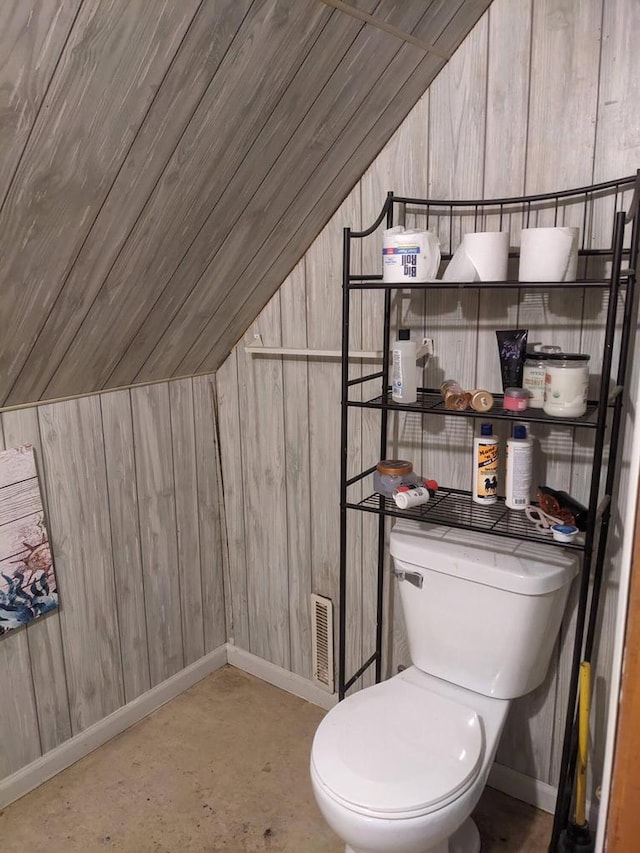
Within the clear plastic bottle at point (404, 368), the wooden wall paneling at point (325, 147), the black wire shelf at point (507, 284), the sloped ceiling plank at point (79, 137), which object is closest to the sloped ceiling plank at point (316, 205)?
the wooden wall paneling at point (325, 147)

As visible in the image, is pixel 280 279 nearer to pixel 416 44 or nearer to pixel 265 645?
pixel 416 44

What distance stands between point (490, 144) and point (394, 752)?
1469 mm

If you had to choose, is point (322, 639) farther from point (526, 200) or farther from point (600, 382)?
point (526, 200)

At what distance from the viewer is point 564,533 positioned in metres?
1.47

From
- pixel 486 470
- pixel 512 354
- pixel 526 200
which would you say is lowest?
pixel 486 470

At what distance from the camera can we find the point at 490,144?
1688mm

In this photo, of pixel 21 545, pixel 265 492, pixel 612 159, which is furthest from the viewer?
pixel 265 492

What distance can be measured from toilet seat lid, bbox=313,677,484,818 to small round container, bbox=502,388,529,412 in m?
0.75

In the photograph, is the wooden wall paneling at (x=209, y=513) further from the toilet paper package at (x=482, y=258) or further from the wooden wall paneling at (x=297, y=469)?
the toilet paper package at (x=482, y=258)

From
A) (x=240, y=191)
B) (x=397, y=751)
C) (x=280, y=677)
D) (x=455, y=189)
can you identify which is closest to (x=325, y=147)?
(x=240, y=191)

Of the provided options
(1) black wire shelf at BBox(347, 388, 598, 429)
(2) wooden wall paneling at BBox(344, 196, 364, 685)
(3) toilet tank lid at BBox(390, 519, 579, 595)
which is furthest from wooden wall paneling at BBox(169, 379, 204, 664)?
(3) toilet tank lid at BBox(390, 519, 579, 595)

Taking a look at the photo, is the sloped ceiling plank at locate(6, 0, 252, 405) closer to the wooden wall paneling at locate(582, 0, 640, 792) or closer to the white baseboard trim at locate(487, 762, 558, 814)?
the wooden wall paneling at locate(582, 0, 640, 792)

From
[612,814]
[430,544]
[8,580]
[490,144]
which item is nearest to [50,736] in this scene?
[8,580]

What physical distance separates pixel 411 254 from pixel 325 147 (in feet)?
1.24
